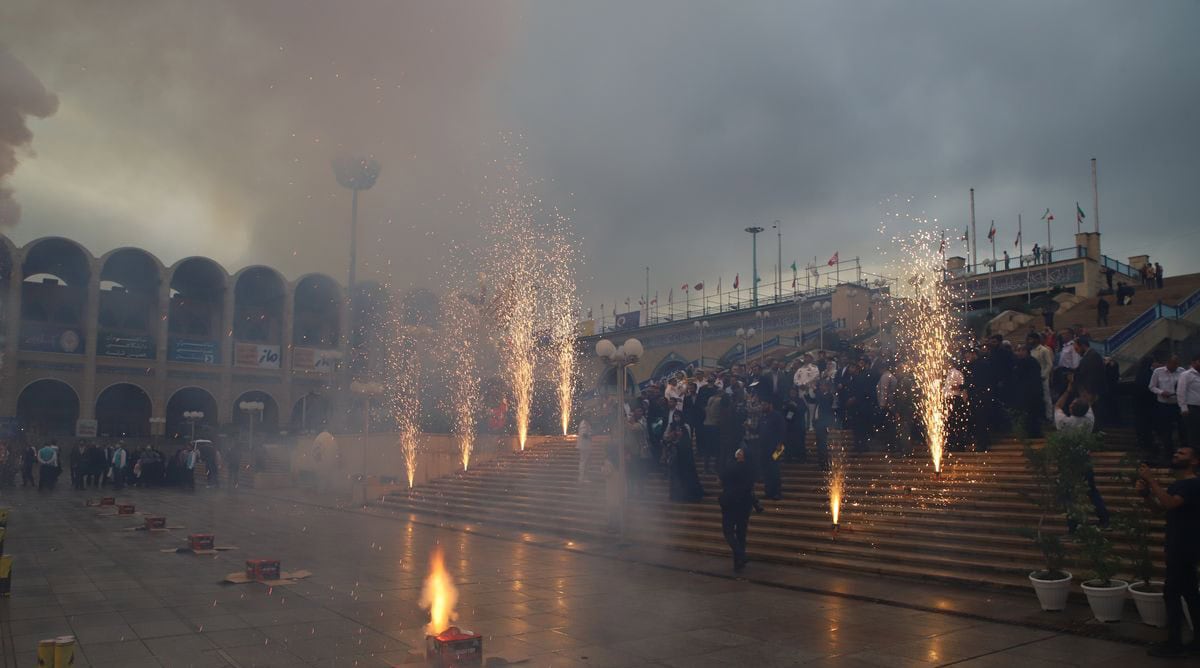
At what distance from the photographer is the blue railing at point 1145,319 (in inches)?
757

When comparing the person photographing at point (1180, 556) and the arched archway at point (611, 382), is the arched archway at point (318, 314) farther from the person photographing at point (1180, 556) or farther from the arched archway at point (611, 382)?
the person photographing at point (1180, 556)

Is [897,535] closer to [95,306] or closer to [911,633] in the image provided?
[911,633]

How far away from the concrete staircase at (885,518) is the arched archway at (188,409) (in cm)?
3427

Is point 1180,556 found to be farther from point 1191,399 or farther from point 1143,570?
point 1191,399

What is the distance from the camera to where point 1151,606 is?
284 inches

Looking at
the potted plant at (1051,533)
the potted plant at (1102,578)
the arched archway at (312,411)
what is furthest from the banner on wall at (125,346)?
the potted plant at (1102,578)

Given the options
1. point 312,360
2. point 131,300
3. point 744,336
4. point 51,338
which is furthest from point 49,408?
point 744,336

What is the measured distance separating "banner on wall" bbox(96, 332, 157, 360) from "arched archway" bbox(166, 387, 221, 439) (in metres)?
2.91

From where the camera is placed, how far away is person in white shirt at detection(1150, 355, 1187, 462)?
1155 cm

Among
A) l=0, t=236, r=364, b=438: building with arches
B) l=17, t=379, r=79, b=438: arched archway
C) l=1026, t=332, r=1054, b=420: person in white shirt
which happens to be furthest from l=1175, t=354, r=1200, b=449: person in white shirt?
l=17, t=379, r=79, b=438: arched archway

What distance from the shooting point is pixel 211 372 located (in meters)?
45.2

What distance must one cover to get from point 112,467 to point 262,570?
22.6 meters

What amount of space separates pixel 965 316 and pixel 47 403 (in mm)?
44630

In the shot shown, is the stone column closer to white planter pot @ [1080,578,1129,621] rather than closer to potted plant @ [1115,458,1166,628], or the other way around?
white planter pot @ [1080,578,1129,621]
